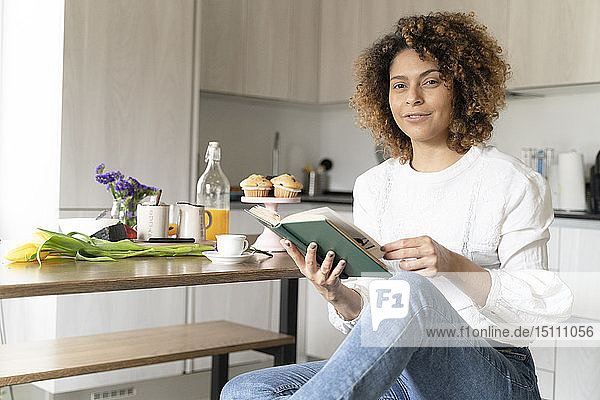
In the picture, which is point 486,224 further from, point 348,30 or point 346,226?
point 348,30

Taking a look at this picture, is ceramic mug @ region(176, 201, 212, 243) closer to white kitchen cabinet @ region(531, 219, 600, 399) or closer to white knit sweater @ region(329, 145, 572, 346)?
white knit sweater @ region(329, 145, 572, 346)

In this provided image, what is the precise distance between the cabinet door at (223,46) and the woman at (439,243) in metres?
2.09

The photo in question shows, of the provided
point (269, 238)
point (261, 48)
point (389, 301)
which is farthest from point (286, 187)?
point (261, 48)

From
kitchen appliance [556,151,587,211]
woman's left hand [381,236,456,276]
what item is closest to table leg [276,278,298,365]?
woman's left hand [381,236,456,276]

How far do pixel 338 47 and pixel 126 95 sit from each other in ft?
5.20

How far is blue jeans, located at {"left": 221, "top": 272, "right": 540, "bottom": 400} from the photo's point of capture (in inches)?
54.2

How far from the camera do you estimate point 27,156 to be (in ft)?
10.9

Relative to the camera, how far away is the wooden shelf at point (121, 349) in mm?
2201

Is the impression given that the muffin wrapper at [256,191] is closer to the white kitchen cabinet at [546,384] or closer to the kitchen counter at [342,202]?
the kitchen counter at [342,202]

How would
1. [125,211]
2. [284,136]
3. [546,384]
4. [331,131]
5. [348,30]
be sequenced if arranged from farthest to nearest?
[331,131] → [284,136] → [348,30] → [546,384] → [125,211]

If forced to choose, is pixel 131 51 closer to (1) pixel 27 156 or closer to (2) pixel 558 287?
(1) pixel 27 156

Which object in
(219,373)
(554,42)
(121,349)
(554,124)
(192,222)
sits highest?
(554,42)

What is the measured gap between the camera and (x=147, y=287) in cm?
153

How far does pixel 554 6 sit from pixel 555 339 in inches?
60.6
